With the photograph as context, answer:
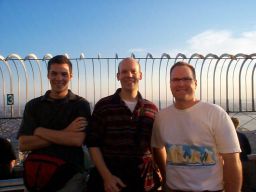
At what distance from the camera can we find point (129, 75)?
116 inches

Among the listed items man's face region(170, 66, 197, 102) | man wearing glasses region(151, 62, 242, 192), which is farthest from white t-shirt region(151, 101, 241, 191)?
man's face region(170, 66, 197, 102)

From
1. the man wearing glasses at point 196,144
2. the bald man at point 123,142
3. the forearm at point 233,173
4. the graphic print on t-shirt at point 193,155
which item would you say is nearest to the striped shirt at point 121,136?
the bald man at point 123,142

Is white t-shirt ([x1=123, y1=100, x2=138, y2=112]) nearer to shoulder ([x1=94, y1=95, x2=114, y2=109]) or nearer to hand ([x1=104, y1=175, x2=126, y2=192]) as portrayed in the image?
shoulder ([x1=94, y1=95, x2=114, y2=109])

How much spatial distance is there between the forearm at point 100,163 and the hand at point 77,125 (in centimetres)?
22

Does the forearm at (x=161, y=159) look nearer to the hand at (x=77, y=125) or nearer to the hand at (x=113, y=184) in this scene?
the hand at (x=113, y=184)

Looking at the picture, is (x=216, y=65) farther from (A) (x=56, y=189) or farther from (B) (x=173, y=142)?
(A) (x=56, y=189)

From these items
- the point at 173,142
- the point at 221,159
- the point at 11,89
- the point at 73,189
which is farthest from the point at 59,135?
the point at 11,89

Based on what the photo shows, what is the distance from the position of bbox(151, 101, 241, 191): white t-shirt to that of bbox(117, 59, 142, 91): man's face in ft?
1.74

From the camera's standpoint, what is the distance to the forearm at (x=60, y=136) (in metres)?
2.89

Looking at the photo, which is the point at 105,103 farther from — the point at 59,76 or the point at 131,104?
the point at 59,76

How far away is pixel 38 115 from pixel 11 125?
374 cm

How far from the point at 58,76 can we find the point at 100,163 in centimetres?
92

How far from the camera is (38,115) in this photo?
305 cm

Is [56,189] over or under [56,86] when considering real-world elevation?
under
